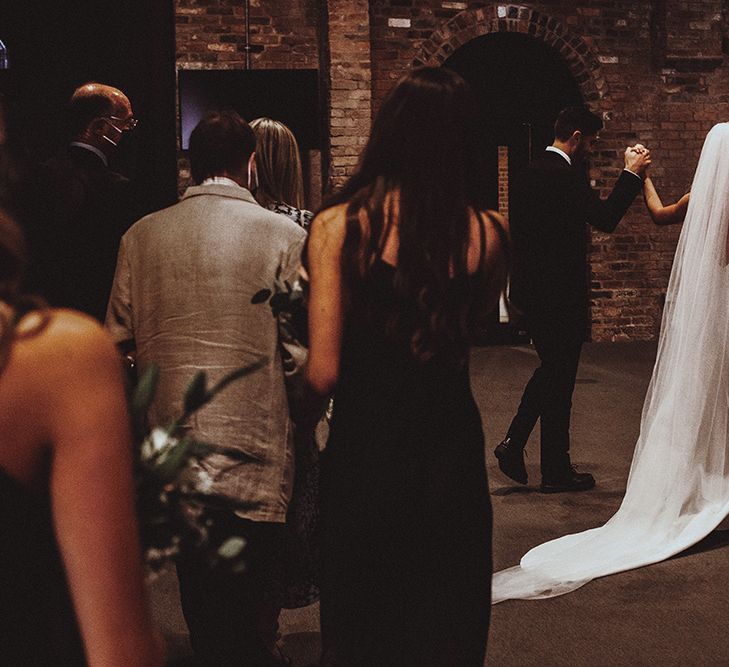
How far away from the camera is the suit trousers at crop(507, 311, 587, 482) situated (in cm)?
504

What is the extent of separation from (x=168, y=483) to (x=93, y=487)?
0.31m

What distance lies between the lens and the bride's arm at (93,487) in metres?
0.82

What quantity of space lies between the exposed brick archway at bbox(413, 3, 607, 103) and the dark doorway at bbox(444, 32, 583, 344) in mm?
89

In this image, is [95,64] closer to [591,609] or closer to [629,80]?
[629,80]

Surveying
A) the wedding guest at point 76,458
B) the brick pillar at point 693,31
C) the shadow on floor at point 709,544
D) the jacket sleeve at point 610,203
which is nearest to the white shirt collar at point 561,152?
the jacket sleeve at point 610,203

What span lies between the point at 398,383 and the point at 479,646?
51 centimetres

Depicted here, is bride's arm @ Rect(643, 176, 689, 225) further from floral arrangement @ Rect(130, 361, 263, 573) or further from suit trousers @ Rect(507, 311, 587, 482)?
floral arrangement @ Rect(130, 361, 263, 573)

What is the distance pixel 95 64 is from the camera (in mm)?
10172

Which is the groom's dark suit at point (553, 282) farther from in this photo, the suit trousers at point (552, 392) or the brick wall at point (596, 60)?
the brick wall at point (596, 60)

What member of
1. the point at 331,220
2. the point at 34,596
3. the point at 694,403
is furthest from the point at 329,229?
the point at 694,403

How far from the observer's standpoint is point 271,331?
263cm

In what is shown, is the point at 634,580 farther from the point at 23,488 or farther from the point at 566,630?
the point at 23,488

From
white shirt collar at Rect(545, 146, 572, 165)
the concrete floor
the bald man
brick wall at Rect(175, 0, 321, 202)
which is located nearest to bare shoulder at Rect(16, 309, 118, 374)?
the bald man

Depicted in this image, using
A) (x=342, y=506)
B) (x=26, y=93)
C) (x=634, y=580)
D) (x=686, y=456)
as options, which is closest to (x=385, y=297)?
(x=342, y=506)
